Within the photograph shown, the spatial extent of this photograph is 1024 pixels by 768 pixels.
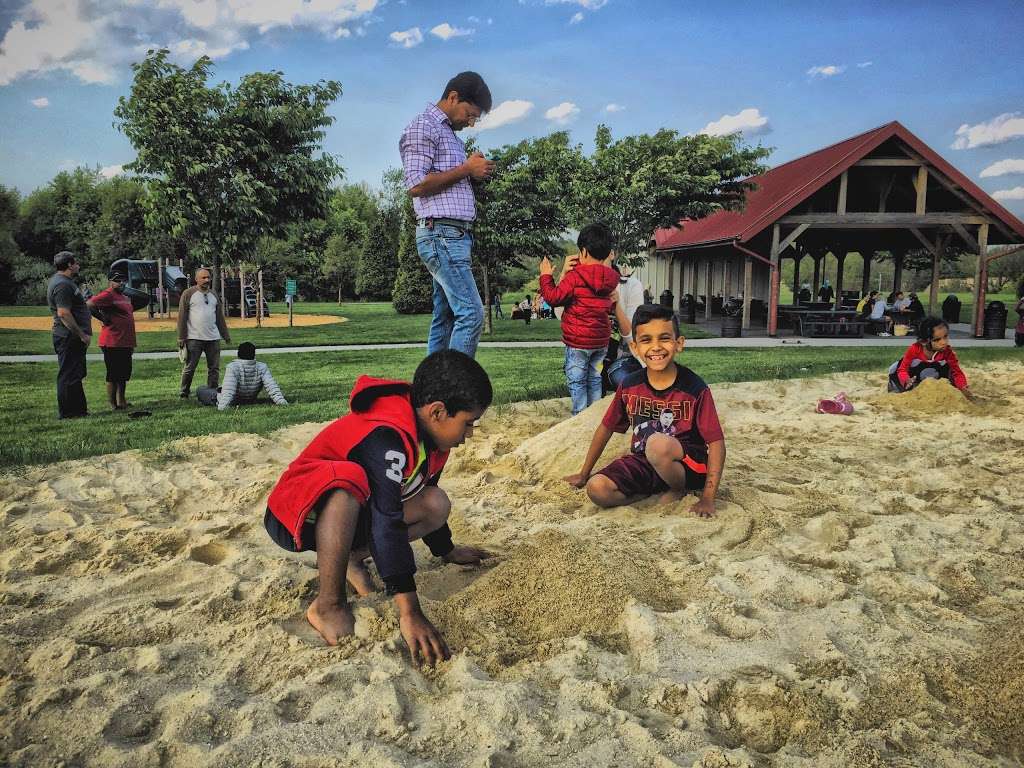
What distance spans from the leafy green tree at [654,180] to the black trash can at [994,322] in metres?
6.78

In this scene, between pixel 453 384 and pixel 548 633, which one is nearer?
pixel 453 384

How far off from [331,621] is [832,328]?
703 inches

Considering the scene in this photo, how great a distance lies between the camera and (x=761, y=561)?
126 inches

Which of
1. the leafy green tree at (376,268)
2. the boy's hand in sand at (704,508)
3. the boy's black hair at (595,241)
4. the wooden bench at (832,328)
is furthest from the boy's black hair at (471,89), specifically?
the leafy green tree at (376,268)

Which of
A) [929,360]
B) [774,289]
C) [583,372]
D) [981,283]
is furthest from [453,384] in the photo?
[981,283]

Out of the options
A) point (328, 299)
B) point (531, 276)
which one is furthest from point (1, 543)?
point (531, 276)

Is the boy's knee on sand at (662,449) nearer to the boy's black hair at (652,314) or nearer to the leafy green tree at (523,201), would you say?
the boy's black hair at (652,314)

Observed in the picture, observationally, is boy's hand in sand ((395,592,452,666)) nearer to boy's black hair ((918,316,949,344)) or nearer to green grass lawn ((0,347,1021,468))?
green grass lawn ((0,347,1021,468))

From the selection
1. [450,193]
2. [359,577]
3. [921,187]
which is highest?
[921,187]

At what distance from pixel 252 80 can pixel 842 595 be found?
2086cm

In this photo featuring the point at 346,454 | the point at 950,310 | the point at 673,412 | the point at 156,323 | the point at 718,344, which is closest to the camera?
the point at 346,454

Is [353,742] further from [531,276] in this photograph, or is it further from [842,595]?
[531,276]

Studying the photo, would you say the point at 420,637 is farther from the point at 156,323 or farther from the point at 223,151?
the point at 156,323

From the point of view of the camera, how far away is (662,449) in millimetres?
3734
